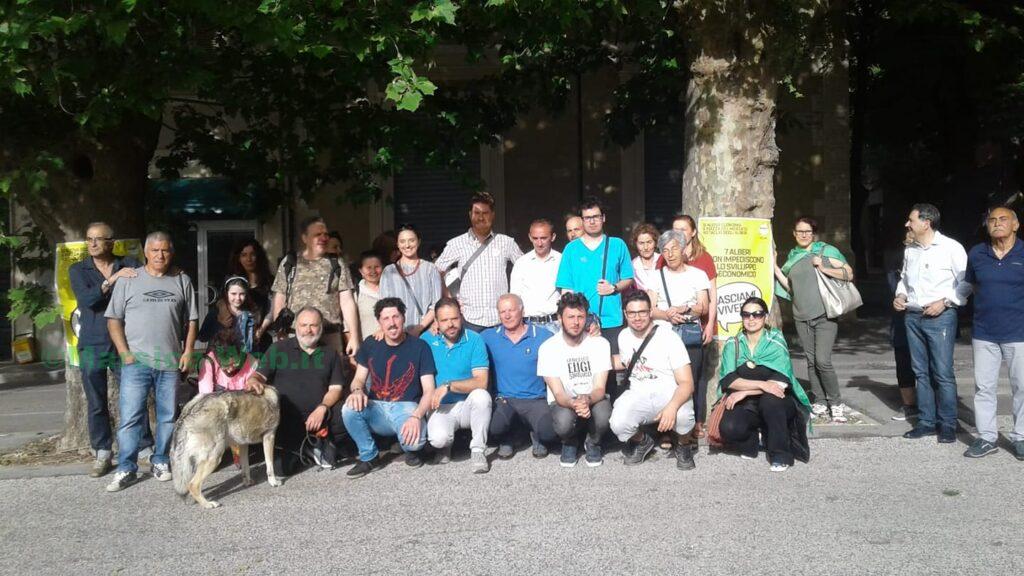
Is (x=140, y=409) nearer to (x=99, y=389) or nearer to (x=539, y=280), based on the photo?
(x=99, y=389)

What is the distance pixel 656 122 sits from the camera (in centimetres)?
1345

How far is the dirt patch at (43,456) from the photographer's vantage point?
7.69 m

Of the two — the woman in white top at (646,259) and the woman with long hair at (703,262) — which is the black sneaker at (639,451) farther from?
the woman in white top at (646,259)

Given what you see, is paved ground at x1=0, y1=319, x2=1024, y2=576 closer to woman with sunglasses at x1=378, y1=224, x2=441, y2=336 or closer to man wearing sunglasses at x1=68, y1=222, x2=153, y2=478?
man wearing sunglasses at x1=68, y1=222, x2=153, y2=478

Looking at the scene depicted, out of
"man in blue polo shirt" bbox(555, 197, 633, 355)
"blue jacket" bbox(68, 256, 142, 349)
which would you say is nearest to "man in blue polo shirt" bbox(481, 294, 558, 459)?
"man in blue polo shirt" bbox(555, 197, 633, 355)

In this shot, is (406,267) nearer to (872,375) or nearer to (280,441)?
(280,441)

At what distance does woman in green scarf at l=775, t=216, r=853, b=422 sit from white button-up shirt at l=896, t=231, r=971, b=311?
1.97ft

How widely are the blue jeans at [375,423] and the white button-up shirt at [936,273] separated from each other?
3893 mm

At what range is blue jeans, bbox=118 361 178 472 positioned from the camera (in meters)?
6.84

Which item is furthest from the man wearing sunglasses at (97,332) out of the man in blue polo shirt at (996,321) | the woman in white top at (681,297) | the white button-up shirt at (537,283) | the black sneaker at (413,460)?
the man in blue polo shirt at (996,321)

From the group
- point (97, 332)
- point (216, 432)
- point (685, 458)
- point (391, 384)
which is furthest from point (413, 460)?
point (97, 332)

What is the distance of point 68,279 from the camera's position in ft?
25.7

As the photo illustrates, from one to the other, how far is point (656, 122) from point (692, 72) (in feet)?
17.3

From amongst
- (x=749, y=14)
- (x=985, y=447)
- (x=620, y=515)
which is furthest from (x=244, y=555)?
(x=749, y=14)
